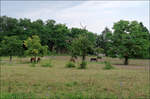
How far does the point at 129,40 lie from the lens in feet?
98.5

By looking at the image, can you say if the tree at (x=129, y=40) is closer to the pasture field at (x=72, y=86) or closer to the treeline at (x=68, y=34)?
the treeline at (x=68, y=34)

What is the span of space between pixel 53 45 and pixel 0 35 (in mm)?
18664

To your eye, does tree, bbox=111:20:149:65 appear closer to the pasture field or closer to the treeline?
the treeline

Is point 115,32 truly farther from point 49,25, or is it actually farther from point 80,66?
point 49,25

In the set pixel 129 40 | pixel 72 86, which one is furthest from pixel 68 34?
pixel 72 86

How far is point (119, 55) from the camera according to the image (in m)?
30.8

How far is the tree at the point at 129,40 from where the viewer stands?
99.0ft

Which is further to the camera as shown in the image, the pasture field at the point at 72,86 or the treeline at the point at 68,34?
the treeline at the point at 68,34

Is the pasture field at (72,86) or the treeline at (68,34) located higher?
the treeline at (68,34)

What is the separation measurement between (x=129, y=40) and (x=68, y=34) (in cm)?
3861

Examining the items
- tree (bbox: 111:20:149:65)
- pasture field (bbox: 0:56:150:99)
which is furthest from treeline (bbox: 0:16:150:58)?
pasture field (bbox: 0:56:150:99)

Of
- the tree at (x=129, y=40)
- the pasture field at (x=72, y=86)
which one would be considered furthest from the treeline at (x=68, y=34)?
the pasture field at (x=72, y=86)

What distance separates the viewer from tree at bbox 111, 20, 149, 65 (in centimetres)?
Answer: 3017

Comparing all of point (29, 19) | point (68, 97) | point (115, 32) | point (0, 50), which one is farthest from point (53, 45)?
point (68, 97)
